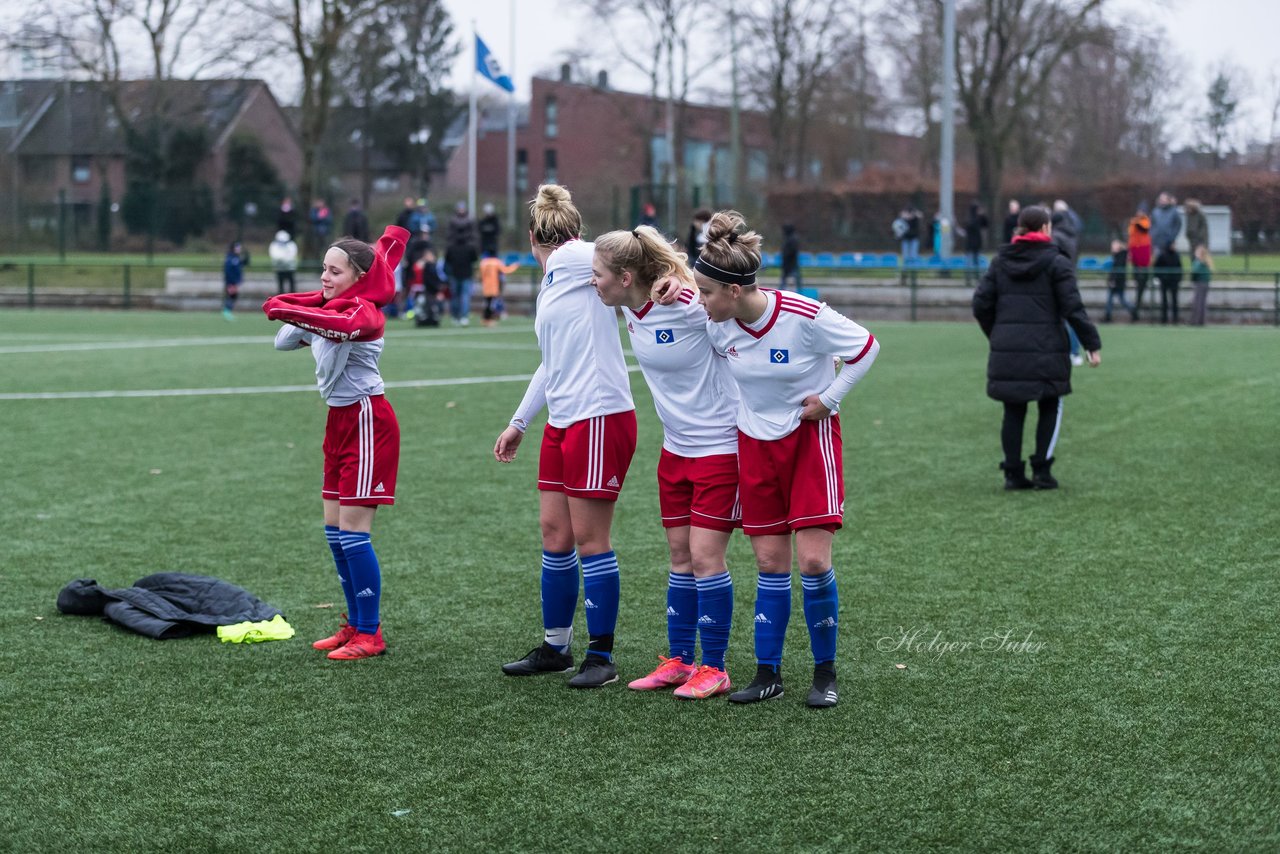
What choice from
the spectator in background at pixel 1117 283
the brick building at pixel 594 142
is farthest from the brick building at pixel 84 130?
the spectator in background at pixel 1117 283

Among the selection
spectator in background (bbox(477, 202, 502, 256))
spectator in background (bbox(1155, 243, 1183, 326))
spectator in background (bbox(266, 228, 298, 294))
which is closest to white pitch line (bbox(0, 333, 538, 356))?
spectator in background (bbox(477, 202, 502, 256))

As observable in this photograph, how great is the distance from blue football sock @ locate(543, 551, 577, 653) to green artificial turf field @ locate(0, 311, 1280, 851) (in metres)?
0.22

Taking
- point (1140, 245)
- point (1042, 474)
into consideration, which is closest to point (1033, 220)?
point (1042, 474)

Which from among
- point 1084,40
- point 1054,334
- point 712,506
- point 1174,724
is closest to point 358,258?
point 712,506

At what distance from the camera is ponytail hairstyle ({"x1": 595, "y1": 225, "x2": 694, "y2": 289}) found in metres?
4.92

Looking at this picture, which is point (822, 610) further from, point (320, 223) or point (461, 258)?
point (320, 223)

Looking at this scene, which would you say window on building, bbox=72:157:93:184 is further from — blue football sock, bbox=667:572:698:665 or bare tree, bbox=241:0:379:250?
blue football sock, bbox=667:572:698:665

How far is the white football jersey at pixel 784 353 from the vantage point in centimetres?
484

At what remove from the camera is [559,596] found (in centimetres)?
554

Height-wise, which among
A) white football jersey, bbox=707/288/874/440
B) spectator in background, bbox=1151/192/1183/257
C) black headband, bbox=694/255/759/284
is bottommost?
white football jersey, bbox=707/288/874/440

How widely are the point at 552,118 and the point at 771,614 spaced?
86.3 meters

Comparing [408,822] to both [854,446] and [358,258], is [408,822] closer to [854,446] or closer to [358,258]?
[358,258]

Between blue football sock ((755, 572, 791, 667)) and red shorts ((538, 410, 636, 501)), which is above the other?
red shorts ((538, 410, 636, 501))

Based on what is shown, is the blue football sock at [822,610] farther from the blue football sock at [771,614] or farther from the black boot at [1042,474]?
the black boot at [1042,474]
